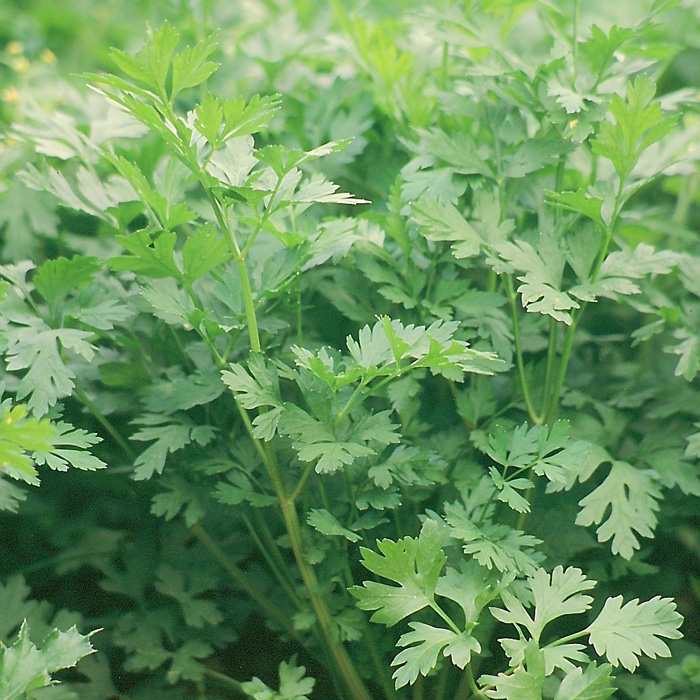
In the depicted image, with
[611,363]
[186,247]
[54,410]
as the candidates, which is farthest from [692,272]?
[54,410]

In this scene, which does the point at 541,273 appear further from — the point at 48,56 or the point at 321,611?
the point at 48,56

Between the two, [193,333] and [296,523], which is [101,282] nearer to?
[193,333]

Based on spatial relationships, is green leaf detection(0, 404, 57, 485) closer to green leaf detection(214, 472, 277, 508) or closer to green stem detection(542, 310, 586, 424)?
green leaf detection(214, 472, 277, 508)

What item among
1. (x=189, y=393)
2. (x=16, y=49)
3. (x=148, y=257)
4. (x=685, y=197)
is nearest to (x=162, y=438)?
(x=189, y=393)

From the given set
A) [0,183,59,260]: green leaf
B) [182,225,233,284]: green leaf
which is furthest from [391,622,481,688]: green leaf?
[0,183,59,260]: green leaf

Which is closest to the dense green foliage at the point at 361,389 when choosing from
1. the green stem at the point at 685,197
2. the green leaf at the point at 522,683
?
the green leaf at the point at 522,683

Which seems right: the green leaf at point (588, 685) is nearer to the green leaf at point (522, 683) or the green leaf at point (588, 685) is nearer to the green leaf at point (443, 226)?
the green leaf at point (522, 683)

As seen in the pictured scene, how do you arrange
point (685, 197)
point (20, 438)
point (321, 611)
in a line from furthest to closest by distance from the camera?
point (685, 197)
point (321, 611)
point (20, 438)
